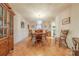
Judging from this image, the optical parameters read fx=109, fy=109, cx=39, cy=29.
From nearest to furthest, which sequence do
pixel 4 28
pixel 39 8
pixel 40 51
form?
pixel 4 28
pixel 40 51
pixel 39 8

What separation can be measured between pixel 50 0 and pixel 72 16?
10.6ft

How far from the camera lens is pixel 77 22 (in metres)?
4.02

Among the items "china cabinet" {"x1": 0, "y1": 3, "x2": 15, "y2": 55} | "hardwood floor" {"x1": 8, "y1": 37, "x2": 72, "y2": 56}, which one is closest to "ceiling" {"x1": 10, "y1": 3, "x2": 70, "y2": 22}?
"china cabinet" {"x1": 0, "y1": 3, "x2": 15, "y2": 55}

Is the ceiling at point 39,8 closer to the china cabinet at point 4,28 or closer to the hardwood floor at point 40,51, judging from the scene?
the china cabinet at point 4,28

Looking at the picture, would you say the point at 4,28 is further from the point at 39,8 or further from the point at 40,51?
the point at 39,8

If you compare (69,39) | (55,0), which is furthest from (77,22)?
(55,0)

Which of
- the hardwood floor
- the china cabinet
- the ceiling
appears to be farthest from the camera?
the ceiling

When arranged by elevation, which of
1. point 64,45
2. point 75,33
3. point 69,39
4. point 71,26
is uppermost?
point 71,26

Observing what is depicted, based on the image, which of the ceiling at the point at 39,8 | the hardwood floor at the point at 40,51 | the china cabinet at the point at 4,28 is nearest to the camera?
the china cabinet at the point at 4,28

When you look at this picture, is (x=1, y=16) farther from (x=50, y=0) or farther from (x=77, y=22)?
(x=77, y=22)

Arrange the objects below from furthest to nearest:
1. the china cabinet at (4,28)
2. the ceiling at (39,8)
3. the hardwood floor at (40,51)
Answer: the ceiling at (39,8)
the hardwood floor at (40,51)
the china cabinet at (4,28)

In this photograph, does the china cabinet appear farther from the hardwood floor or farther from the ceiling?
the ceiling

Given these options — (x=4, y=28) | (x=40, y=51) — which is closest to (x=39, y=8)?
(x=40, y=51)

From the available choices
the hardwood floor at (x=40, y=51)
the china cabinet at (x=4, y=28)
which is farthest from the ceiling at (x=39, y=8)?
the hardwood floor at (x=40, y=51)
